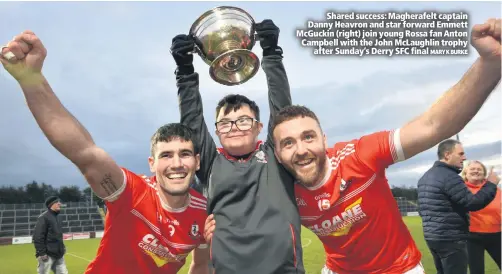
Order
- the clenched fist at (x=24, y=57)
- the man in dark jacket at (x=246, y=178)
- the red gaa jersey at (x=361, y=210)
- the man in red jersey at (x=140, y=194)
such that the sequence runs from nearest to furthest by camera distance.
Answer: the clenched fist at (x=24, y=57) → the man in dark jacket at (x=246, y=178) → the man in red jersey at (x=140, y=194) → the red gaa jersey at (x=361, y=210)

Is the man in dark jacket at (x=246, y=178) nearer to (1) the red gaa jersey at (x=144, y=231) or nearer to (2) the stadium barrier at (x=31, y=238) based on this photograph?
(1) the red gaa jersey at (x=144, y=231)

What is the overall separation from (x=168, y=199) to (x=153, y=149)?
497 millimetres

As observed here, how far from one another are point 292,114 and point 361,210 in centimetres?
106

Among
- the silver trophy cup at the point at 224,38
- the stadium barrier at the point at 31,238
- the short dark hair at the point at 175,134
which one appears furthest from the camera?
the stadium barrier at the point at 31,238

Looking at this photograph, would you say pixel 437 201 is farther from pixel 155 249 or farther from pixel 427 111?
pixel 155 249

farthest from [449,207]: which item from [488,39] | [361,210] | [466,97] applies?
[488,39]

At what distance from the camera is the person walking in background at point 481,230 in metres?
6.83

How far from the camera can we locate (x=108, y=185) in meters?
3.34

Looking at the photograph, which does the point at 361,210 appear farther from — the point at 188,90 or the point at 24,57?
the point at 24,57

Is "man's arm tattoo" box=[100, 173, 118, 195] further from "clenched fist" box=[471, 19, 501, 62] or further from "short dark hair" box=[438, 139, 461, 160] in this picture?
"short dark hair" box=[438, 139, 461, 160]

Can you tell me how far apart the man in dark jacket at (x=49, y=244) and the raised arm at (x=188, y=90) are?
330 inches

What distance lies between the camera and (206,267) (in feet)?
15.0

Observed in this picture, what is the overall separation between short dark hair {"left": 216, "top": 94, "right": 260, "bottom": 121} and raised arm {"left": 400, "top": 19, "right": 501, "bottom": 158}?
139 cm

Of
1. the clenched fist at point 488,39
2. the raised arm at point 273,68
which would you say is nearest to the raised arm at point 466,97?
the clenched fist at point 488,39
